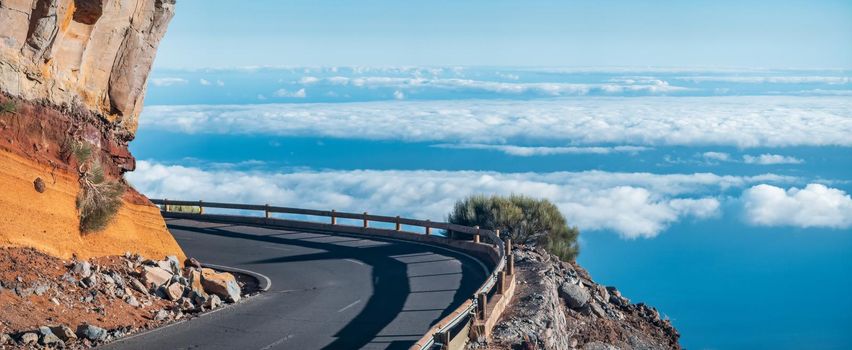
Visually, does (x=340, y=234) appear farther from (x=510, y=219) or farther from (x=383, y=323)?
(x=383, y=323)

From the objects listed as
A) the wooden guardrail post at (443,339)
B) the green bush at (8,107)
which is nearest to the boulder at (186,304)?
the green bush at (8,107)

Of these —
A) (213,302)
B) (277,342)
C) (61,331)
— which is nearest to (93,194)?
(213,302)

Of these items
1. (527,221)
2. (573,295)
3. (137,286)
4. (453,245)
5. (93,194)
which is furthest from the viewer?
(527,221)

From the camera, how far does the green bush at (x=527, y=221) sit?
3644 cm

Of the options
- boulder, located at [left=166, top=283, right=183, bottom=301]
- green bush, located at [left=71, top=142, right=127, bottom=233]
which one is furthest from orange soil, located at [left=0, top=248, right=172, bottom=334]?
green bush, located at [left=71, top=142, right=127, bottom=233]

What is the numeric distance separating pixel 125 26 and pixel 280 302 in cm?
734

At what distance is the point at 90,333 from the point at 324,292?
7.32 metres

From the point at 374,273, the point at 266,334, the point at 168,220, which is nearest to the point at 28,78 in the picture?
the point at 266,334

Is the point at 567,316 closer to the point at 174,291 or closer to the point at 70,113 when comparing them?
Answer: the point at 174,291

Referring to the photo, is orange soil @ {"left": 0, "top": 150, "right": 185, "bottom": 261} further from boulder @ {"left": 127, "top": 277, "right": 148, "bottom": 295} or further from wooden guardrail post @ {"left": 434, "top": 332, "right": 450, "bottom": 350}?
wooden guardrail post @ {"left": 434, "top": 332, "right": 450, "bottom": 350}

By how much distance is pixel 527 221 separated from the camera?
37.0 m

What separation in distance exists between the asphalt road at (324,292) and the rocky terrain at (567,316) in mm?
1451

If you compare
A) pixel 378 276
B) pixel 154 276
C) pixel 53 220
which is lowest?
pixel 154 276

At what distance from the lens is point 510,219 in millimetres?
36531
